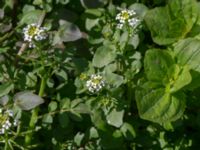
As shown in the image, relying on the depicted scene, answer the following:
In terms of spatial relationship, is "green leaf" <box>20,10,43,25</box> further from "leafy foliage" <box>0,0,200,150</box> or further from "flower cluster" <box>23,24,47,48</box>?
"flower cluster" <box>23,24,47,48</box>

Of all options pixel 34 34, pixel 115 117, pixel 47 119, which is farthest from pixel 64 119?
pixel 34 34

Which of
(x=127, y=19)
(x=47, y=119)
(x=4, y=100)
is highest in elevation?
(x=127, y=19)

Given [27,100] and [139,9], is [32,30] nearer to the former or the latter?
[27,100]

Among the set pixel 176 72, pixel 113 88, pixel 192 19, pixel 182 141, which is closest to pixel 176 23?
pixel 192 19

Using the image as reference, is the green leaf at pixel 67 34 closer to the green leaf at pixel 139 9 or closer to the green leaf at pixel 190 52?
the green leaf at pixel 139 9

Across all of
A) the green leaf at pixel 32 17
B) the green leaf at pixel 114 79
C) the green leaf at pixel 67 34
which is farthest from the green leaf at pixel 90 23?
the green leaf at pixel 114 79

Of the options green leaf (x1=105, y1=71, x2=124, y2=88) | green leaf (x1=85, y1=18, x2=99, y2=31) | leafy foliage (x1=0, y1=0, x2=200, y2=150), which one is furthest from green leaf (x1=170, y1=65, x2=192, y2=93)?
green leaf (x1=85, y1=18, x2=99, y2=31)
